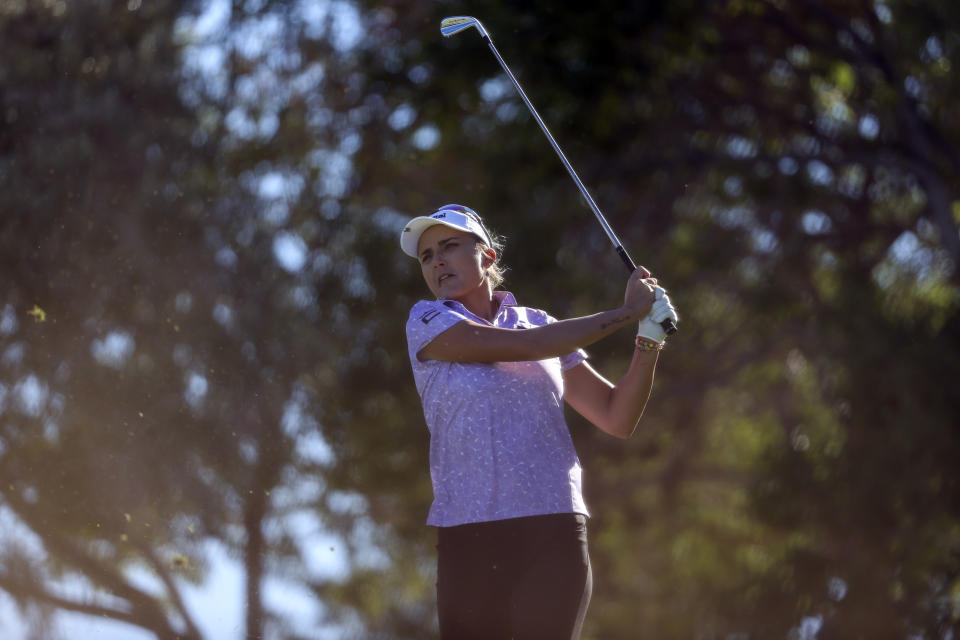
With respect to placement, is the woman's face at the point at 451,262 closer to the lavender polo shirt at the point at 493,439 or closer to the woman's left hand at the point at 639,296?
the lavender polo shirt at the point at 493,439

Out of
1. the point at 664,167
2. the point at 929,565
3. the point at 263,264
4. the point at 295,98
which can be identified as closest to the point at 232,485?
the point at 263,264

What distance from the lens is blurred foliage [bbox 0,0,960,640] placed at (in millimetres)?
6777

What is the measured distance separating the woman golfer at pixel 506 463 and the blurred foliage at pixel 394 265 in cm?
425

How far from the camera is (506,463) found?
82.8 inches

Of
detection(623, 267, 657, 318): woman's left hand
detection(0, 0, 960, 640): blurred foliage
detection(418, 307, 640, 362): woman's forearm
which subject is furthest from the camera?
detection(0, 0, 960, 640): blurred foliage

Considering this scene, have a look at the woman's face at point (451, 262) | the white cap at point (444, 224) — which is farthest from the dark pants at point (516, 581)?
the white cap at point (444, 224)

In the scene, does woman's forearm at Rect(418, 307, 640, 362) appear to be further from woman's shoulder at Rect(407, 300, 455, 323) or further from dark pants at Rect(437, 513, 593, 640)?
dark pants at Rect(437, 513, 593, 640)

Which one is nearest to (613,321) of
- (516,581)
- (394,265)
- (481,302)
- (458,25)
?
(481,302)

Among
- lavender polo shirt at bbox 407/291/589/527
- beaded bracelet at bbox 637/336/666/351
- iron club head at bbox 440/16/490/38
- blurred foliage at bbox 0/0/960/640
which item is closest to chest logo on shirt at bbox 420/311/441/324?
lavender polo shirt at bbox 407/291/589/527

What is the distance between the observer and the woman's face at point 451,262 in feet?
7.85

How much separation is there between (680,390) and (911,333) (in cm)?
160

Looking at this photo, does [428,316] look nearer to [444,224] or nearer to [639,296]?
[444,224]

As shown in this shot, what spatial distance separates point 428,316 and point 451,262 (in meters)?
0.20

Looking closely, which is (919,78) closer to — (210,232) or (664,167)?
(664,167)
